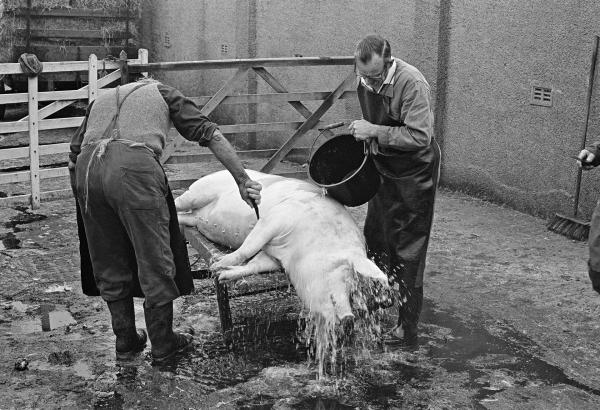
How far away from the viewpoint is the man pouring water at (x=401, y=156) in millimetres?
5090

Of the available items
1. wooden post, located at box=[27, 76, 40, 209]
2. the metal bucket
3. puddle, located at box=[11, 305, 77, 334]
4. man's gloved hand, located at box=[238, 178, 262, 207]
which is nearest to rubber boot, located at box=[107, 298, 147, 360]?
puddle, located at box=[11, 305, 77, 334]

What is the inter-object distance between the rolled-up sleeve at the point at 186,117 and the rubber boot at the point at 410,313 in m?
1.62

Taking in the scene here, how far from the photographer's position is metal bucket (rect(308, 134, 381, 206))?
5.30 metres

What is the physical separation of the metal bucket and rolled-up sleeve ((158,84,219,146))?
0.75 metres

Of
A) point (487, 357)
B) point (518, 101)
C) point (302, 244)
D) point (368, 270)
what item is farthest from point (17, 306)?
point (518, 101)

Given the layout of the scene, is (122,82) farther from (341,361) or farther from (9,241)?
(341,361)

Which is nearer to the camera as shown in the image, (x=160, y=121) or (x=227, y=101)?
(x=160, y=121)

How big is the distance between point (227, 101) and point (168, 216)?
4.32 metres

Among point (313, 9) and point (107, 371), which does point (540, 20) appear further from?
point (107, 371)

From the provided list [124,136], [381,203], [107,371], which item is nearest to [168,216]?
[124,136]

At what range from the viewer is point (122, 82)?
866 centimetres

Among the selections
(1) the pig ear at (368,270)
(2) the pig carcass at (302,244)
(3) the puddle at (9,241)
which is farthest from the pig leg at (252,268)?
(3) the puddle at (9,241)

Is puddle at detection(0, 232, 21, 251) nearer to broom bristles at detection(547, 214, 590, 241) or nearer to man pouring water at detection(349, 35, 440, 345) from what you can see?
man pouring water at detection(349, 35, 440, 345)

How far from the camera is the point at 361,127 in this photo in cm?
521
